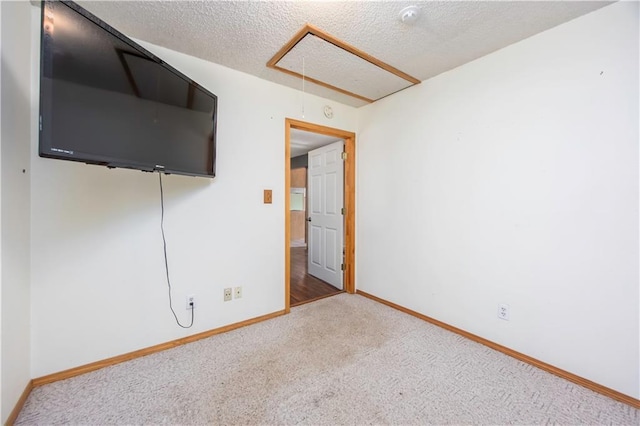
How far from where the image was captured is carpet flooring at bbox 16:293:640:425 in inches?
50.5

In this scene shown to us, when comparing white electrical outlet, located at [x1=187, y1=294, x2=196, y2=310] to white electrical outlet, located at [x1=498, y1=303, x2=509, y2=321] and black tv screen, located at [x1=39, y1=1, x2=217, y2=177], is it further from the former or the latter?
white electrical outlet, located at [x1=498, y1=303, x2=509, y2=321]

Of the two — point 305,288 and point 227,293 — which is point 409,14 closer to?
point 227,293

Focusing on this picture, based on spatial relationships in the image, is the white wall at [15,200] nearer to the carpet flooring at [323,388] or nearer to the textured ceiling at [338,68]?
the carpet flooring at [323,388]

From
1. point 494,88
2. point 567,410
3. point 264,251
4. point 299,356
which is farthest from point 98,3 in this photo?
point 567,410

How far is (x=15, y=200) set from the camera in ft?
4.26

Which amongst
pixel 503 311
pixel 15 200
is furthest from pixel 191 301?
pixel 503 311

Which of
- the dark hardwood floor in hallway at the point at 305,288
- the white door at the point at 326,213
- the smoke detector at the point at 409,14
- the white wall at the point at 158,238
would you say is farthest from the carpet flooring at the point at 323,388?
the smoke detector at the point at 409,14

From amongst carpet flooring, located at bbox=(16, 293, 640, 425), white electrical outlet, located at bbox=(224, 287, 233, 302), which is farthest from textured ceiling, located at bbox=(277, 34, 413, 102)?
carpet flooring, located at bbox=(16, 293, 640, 425)

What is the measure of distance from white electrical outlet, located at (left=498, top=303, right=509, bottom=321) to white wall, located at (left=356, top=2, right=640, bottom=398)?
0.03 m

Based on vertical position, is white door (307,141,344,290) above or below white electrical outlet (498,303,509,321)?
above

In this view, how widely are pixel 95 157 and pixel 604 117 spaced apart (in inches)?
105

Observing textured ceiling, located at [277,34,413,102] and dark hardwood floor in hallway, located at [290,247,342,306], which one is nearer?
textured ceiling, located at [277,34,413,102]

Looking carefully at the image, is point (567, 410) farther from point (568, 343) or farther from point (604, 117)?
point (604, 117)

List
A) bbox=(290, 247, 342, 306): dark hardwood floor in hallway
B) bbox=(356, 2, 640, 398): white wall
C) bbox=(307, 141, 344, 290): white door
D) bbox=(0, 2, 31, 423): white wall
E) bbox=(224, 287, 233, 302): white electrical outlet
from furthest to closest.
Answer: bbox=(307, 141, 344, 290): white door < bbox=(290, 247, 342, 306): dark hardwood floor in hallway < bbox=(224, 287, 233, 302): white electrical outlet < bbox=(356, 2, 640, 398): white wall < bbox=(0, 2, 31, 423): white wall
